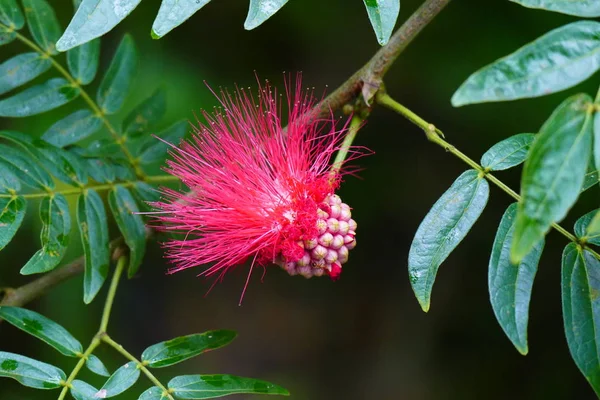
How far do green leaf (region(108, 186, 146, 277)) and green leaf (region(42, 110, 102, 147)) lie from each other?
215 mm

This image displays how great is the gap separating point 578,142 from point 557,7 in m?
0.28

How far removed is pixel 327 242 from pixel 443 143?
35 cm

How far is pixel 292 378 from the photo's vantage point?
4004 mm

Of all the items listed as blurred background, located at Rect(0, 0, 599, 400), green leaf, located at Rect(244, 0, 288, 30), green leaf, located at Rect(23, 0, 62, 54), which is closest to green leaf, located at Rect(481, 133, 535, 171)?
green leaf, located at Rect(244, 0, 288, 30)

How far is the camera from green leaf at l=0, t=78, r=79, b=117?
6.49 feet

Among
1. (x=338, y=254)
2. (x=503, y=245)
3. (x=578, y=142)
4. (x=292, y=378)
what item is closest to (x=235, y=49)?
(x=292, y=378)

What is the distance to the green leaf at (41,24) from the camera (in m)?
2.04

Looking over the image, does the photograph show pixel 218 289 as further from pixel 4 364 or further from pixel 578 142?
pixel 578 142

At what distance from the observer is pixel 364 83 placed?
6.00ft

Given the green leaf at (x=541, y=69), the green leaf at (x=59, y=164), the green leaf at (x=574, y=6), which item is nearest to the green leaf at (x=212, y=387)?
the green leaf at (x=59, y=164)

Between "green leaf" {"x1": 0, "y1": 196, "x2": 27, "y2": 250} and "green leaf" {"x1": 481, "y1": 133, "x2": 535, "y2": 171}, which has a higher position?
"green leaf" {"x1": 0, "y1": 196, "x2": 27, "y2": 250}

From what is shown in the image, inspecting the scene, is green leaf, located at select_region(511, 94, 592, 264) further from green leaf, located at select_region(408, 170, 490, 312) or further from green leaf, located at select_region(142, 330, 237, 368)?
green leaf, located at select_region(142, 330, 237, 368)

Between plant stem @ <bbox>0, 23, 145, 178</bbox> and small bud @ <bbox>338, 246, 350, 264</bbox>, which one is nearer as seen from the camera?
small bud @ <bbox>338, 246, 350, 264</bbox>

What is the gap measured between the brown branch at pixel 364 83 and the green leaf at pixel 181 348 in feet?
1.20
